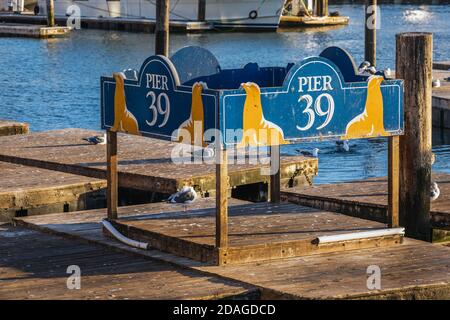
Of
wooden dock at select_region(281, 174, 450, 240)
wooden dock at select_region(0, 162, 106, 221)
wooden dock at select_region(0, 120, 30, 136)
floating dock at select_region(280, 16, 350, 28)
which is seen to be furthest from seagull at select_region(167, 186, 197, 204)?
floating dock at select_region(280, 16, 350, 28)

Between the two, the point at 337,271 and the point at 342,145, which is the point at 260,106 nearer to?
the point at 337,271

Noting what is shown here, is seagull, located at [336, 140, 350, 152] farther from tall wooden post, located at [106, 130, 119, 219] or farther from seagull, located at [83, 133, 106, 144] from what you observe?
tall wooden post, located at [106, 130, 119, 219]

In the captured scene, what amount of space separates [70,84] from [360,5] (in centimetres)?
5928

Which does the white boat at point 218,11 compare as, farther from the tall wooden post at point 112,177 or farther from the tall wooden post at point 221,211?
the tall wooden post at point 221,211

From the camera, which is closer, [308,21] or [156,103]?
[156,103]

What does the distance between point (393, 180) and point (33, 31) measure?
55203mm

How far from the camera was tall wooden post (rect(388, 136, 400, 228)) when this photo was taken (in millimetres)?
12281

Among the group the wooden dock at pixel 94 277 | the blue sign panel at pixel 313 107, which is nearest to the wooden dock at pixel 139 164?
the wooden dock at pixel 94 277

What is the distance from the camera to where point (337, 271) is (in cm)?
1110

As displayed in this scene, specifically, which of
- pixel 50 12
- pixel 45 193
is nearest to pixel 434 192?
pixel 45 193

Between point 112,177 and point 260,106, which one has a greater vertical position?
point 260,106

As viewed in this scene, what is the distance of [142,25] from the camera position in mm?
71125

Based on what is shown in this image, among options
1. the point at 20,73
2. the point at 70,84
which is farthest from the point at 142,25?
the point at 70,84
